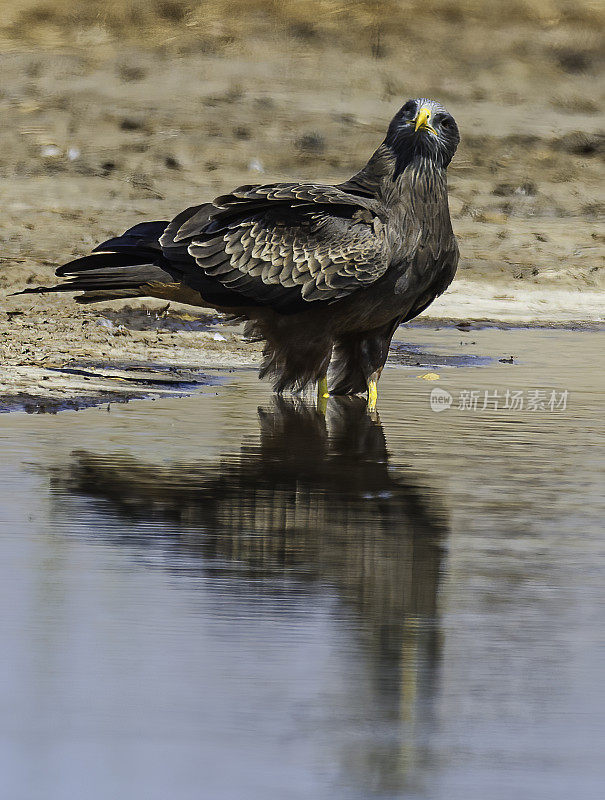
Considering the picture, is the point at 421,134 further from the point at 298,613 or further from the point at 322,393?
the point at 298,613

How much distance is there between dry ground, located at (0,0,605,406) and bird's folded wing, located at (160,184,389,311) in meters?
6.30

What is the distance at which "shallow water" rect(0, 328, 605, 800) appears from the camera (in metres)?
3.38

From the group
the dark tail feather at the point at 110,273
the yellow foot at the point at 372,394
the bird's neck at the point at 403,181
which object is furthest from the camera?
the dark tail feather at the point at 110,273

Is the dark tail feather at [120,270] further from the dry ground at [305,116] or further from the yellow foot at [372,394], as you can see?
the dry ground at [305,116]

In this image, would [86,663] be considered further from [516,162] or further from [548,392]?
[516,162]

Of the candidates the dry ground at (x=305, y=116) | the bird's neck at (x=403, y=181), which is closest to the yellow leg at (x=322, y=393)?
the bird's neck at (x=403, y=181)

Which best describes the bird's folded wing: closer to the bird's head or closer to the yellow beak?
the bird's head

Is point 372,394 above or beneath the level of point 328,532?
above

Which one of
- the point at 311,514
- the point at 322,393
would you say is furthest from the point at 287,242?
the point at 311,514

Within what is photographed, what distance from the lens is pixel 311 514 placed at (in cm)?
587

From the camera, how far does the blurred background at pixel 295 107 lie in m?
20.0

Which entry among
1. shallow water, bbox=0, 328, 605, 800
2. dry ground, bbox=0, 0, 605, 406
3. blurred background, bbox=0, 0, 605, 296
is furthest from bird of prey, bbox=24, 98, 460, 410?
blurred background, bbox=0, 0, 605, 296

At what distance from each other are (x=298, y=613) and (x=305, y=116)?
1952 cm

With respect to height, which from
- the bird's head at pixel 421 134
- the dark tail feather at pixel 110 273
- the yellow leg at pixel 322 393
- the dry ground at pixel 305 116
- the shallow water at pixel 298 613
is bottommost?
the shallow water at pixel 298 613
